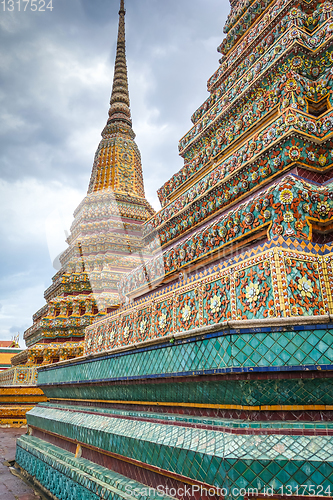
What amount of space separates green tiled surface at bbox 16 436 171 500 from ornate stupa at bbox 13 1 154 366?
3771 mm

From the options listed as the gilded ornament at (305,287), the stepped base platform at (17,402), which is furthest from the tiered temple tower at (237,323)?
the stepped base platform at (17,402)

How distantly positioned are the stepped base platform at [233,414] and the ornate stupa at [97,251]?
605 centimetres

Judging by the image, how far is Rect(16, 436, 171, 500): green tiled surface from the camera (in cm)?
313

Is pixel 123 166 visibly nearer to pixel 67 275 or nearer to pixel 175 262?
pixel 67 275

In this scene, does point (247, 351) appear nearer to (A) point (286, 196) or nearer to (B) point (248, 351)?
(B) point (248, 351)

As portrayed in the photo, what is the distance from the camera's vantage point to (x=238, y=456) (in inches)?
79.9

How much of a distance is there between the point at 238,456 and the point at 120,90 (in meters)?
15.3

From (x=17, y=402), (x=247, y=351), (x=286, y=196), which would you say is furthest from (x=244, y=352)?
(x=17, y=402)

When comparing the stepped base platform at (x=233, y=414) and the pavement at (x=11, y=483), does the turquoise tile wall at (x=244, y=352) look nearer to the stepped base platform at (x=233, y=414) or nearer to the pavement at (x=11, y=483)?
the stepped base platform at (x=233, y=414)

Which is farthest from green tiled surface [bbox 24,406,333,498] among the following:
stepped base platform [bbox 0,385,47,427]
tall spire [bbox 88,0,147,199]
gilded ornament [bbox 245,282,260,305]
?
stepped base platform [bbox 0,385,47,427]

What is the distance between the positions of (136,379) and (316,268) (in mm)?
1957

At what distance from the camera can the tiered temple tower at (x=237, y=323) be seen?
2154mm

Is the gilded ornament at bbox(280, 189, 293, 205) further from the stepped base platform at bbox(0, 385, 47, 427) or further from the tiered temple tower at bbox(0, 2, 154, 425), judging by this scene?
the stepped base platform at bbox(0, 385, 47, 427)

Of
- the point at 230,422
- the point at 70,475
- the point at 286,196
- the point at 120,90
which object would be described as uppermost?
the point at 120,90
